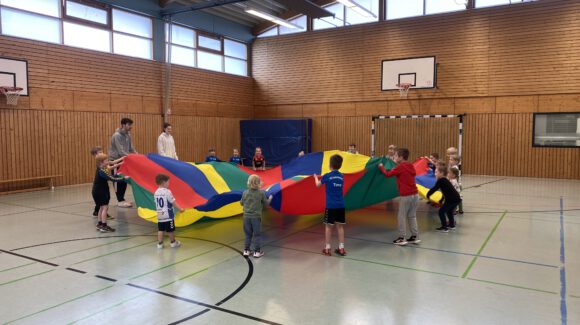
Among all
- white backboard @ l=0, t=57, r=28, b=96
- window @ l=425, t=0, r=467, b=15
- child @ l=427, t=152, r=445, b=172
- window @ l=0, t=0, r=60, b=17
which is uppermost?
window @ l=425, t=0, r=467, b=15

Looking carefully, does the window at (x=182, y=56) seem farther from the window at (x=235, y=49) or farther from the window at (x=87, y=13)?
the window at (x=87, y=13)

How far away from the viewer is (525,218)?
256 inches

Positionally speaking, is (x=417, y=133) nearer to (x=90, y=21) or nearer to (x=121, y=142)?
(x=121, y=142)

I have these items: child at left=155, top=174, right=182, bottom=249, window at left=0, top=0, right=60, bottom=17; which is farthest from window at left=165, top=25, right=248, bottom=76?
child at left=155, top=174, right=182, bottom=249

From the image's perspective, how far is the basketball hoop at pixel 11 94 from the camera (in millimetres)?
9500

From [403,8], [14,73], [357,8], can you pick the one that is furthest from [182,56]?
[403,8]

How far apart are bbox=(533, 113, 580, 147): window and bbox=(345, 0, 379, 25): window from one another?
6207 millimetres

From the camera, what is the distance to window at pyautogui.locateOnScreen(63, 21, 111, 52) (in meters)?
10.9

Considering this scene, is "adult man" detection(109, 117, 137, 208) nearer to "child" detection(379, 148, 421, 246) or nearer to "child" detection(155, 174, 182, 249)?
"child" detection(155, 174, 182, 249)

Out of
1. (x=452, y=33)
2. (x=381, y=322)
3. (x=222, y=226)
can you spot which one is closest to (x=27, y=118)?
(x=222, y=226)

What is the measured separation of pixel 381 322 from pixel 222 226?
3.43 m

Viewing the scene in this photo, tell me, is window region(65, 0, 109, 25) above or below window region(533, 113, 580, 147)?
above

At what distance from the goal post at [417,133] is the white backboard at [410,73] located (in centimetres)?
111

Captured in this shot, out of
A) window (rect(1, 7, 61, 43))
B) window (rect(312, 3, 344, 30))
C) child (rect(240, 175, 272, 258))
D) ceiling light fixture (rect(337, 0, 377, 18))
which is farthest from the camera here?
window (rect(312, 3, 344, 30))
